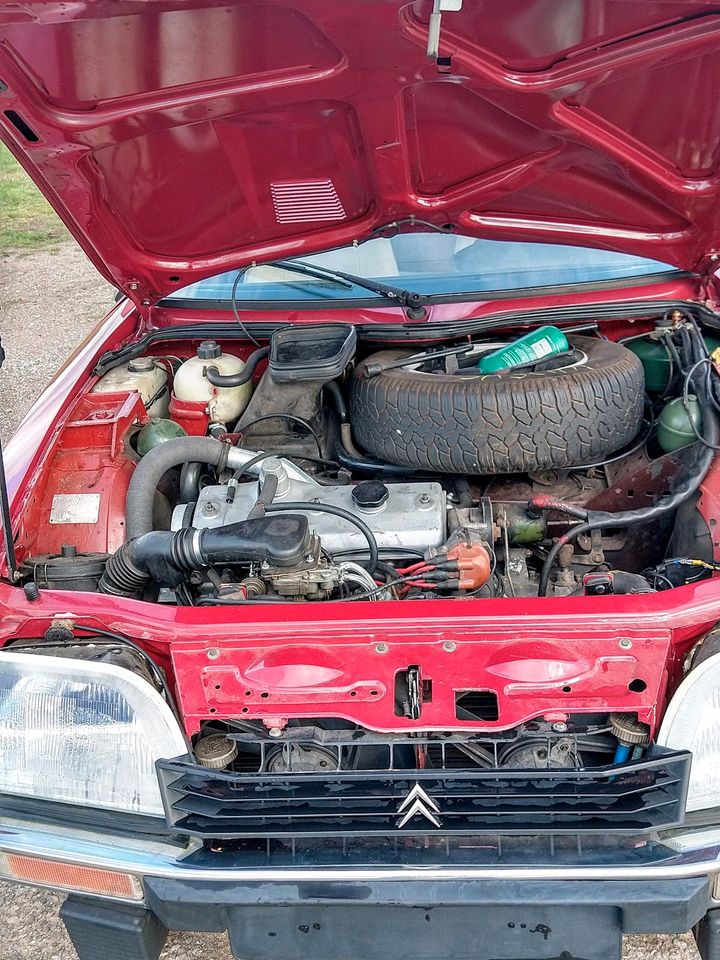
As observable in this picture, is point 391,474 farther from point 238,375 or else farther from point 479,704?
point 479,704

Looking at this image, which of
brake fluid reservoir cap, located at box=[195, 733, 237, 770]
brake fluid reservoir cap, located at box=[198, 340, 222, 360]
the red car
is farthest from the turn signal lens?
brake fluid reservoir cap, located at box=[198, 340, 222, 360]

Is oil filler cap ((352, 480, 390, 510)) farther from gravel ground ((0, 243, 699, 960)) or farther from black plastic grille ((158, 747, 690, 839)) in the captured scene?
gravel ground ((0, 243, 699, 960))

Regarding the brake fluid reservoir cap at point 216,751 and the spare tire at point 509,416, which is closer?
the brake fluid reservoir cap at point 216,751

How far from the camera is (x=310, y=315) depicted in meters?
2.31

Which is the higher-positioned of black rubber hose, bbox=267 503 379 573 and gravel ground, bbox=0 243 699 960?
black rubber hose, bbox=267 503 379 573

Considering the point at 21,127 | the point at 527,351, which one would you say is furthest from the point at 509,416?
the point at 21,127

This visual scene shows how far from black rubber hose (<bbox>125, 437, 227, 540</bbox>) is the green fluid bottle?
69 centimetres

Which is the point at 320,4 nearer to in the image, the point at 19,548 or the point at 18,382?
the point at 19,548

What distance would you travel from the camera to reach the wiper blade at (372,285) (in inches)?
88.4

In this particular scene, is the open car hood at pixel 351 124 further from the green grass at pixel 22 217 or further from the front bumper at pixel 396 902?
the green grass at pixel 22 217

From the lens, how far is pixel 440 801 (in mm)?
1394

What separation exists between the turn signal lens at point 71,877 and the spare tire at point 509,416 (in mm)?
1054

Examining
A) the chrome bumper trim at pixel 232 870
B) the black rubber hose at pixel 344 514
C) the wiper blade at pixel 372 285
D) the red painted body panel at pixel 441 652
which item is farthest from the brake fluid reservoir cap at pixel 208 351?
the chrome bumper trim at pixel 232 870

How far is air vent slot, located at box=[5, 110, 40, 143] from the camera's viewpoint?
5.28 ft
